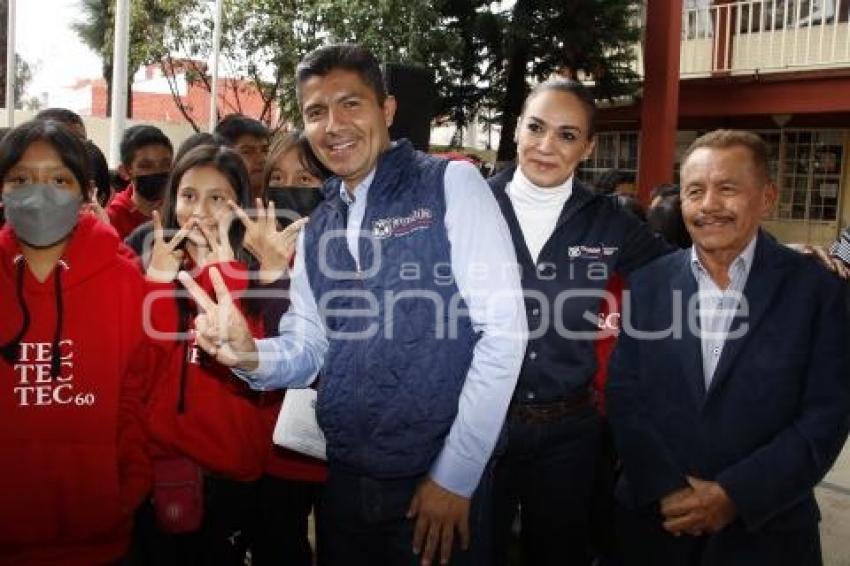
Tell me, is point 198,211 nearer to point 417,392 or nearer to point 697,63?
point 417,392

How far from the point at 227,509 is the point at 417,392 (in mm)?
1001

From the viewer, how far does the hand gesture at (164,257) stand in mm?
2299

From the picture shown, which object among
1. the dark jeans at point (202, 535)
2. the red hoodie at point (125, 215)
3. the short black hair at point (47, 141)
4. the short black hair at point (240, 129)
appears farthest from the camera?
the short black hair at point (240, 129)

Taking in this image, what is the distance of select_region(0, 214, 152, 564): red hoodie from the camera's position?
1972 mm

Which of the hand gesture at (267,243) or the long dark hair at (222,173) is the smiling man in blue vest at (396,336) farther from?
the long dark hair at (222,173)

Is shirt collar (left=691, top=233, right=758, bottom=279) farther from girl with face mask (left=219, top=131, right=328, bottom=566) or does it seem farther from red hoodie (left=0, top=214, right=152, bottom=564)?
red hoodie (left=0, top=214, right=152, bottom=564)

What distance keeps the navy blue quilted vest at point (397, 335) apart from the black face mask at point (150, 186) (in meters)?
2.17

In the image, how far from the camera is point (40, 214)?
207 centimetres

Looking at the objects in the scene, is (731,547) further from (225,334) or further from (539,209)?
(225,334)

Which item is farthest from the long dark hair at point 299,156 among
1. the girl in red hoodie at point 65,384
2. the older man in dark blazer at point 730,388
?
the older man in dark blazer at point 730,388

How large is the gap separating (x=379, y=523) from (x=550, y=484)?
755 mm

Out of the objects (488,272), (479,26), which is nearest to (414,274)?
(488,272)

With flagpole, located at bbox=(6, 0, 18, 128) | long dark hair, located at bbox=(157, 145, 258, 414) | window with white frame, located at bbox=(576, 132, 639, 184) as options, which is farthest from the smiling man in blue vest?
window with white frame, located at bbox=(576, 132, 639, 184)

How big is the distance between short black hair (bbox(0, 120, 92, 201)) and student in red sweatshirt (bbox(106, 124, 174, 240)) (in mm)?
1416
